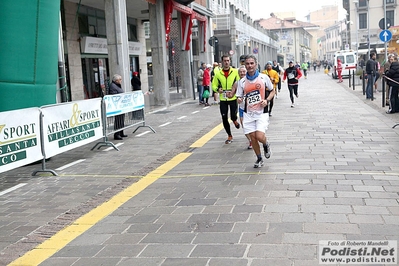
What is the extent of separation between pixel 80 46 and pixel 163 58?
3735mm

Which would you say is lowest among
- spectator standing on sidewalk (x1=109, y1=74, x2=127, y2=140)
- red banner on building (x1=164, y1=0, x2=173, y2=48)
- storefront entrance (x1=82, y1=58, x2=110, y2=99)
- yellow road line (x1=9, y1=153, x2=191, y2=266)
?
yellow road line (x1=9, y1=153, x2=191, y2=266)

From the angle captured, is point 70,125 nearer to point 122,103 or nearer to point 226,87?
point 122,103

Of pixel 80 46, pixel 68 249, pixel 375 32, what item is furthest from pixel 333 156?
pixel 375 32

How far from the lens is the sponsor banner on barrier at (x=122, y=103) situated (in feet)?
35.8

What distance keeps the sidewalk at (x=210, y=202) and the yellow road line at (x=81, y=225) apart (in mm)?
24

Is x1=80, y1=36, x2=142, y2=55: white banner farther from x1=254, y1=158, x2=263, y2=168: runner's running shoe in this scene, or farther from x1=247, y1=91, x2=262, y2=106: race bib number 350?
x1=254, y1=158, x2=263, y2=168: runner's running shoe

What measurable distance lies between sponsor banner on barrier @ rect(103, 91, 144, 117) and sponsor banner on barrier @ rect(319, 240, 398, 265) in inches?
290

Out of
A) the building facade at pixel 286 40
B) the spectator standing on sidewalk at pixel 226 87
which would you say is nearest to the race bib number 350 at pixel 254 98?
the spectator standing on sidewalk at pixel 226 87

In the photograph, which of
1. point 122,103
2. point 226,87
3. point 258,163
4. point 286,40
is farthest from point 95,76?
point 286,40

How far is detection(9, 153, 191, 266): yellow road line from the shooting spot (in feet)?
14.8

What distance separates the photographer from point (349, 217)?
4.98m

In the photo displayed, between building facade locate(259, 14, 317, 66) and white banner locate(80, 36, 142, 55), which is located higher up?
building facade locate(259, 14, 317, 66)

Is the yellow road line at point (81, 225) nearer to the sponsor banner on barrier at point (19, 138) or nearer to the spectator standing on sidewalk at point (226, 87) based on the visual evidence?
the sponsor banner on barrier at point (19, 138)

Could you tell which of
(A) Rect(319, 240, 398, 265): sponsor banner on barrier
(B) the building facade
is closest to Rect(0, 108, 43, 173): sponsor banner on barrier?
(A) Rect(319, 240, 398, 265): sponsor banner on barrier
